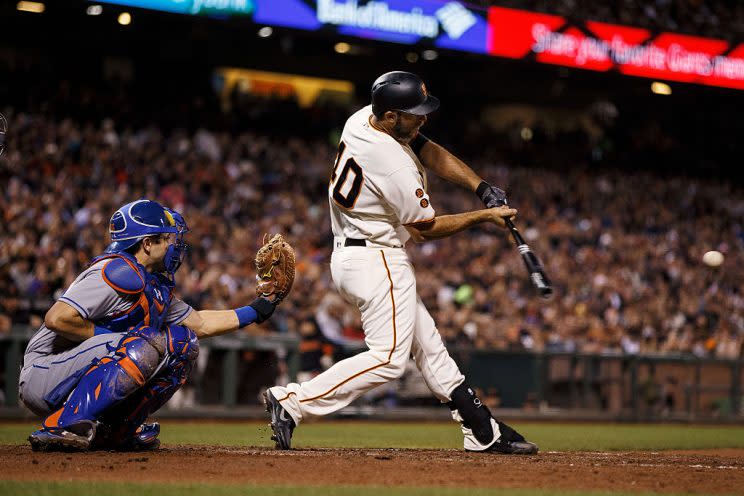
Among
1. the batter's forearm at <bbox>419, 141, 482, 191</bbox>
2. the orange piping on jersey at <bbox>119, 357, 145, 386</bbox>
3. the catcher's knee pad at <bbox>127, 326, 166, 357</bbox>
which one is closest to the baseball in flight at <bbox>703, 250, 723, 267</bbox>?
the batter's forearm at <bbox>419, 141, 482, 191</bbox>

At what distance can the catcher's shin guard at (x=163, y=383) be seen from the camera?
16.1 ft

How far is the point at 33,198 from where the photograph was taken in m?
12.6

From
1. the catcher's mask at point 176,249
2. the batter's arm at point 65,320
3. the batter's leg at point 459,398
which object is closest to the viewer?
the batter's arm at point 65,320

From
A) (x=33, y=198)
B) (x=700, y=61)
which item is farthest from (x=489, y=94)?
(x=33, y=198)

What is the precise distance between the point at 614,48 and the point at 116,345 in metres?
15.7

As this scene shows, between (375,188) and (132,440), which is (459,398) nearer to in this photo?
(375,188)

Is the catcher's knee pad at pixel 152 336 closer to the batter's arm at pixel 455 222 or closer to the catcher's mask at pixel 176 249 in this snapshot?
the catcher's mask at pixel 176 249

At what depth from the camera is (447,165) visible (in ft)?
18.4

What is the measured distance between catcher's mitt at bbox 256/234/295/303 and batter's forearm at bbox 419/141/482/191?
3.01ft

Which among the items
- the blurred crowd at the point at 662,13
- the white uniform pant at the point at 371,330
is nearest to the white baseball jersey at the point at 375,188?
the white uniform pant at the point at 371,330

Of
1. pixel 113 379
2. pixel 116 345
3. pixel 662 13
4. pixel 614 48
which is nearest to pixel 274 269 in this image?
pixel 116 345

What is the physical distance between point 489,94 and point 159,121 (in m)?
9.50

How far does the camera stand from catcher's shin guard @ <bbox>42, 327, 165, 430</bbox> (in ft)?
15.4

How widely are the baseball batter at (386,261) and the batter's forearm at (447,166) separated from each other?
0.44 feet
